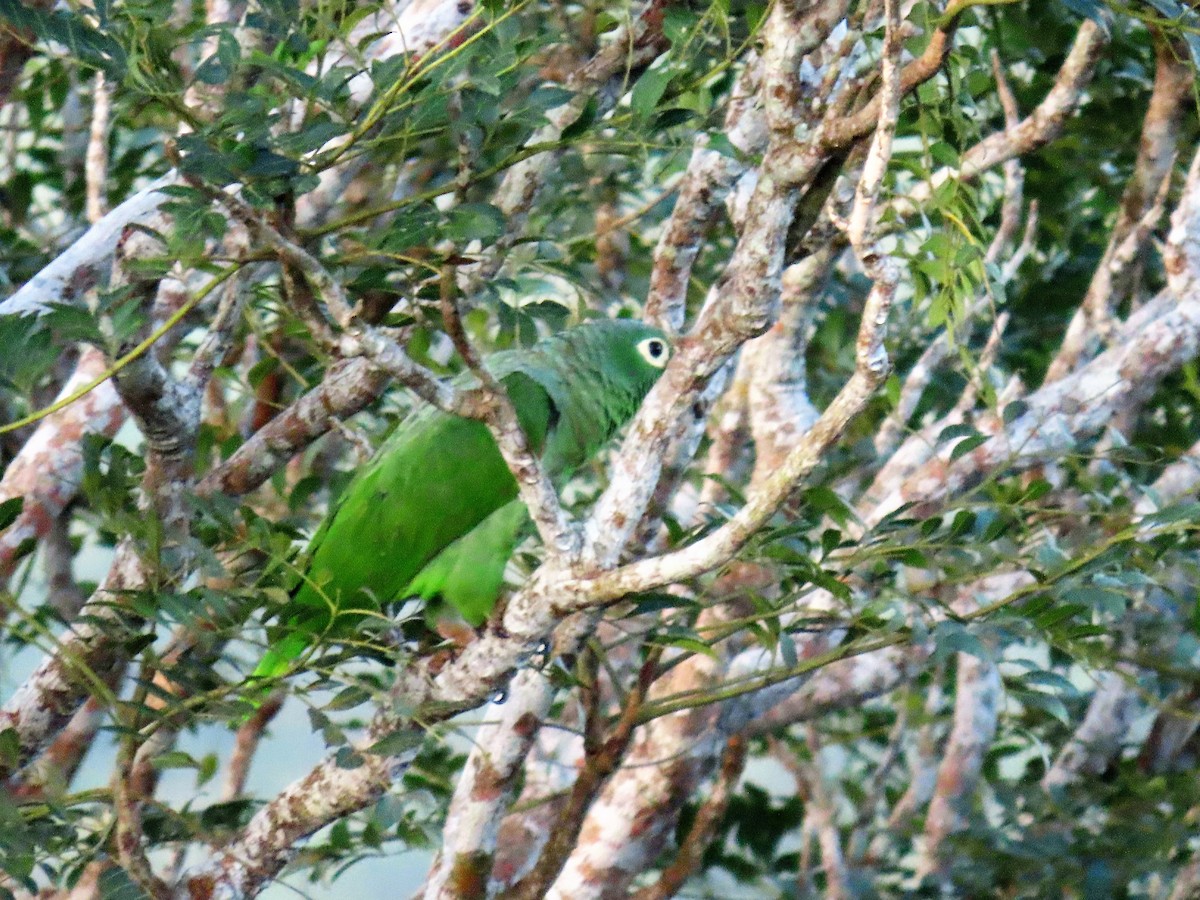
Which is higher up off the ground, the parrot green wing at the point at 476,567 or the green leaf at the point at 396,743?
the green leaf at the point at 396,743

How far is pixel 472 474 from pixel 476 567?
0.41ft

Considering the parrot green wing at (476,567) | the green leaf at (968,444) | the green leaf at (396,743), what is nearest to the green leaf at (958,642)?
the green leaf at (968,444)

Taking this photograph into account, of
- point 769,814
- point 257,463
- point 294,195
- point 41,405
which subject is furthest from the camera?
point 769,814

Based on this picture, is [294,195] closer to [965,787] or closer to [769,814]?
[965,787]

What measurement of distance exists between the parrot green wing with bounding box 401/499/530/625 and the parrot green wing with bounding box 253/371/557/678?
0.01m

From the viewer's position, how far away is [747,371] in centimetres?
246

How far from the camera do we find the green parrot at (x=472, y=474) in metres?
1.87

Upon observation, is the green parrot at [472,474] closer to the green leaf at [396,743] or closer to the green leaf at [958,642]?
the green leaf at [396,743]

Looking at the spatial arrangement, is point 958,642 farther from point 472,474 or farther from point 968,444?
point 472,474

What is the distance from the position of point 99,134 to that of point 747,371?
111 cm

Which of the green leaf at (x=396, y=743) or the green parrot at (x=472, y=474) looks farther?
the green parrot at (x=472, y=474)

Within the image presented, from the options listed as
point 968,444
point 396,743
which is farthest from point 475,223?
point 968,444

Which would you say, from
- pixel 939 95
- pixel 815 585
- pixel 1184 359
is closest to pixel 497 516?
pixel 815 585

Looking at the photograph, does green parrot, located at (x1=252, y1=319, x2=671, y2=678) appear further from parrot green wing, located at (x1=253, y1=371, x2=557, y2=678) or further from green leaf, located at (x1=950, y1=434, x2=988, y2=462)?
green leaf, located at (x1=950, y1=434, x2=988, y2=462)
